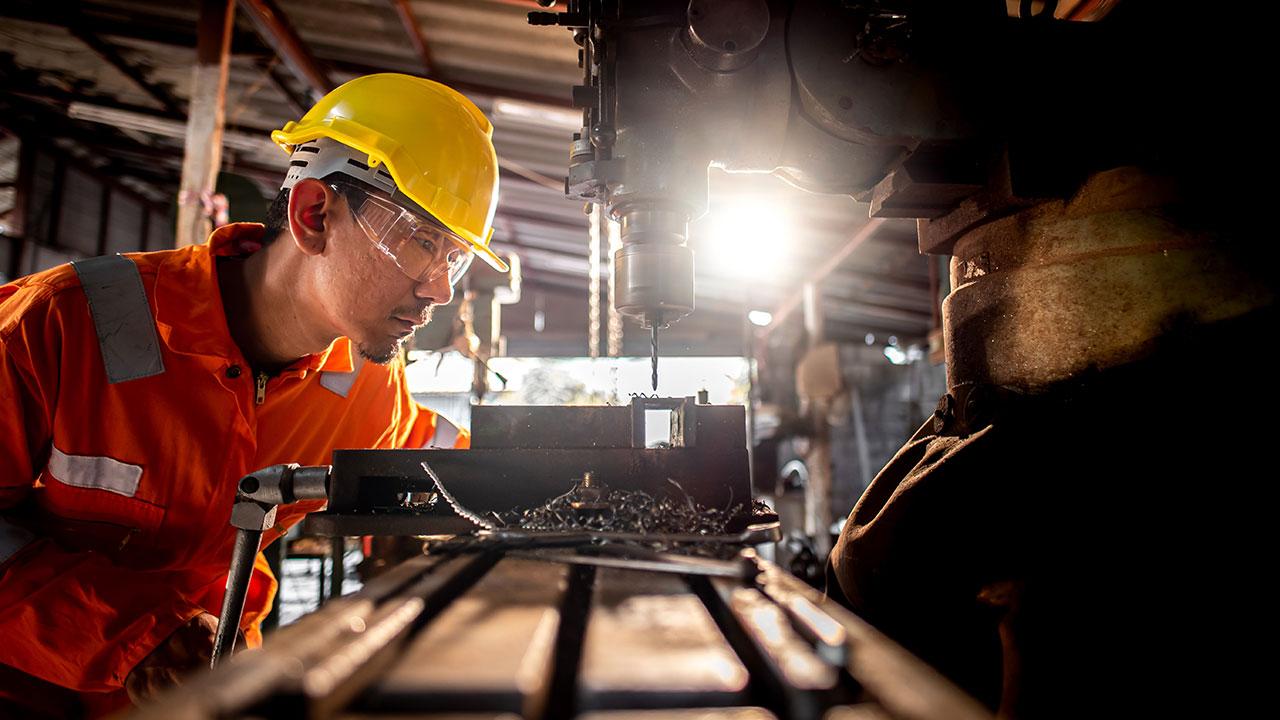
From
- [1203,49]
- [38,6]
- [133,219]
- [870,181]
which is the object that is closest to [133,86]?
[38,6]

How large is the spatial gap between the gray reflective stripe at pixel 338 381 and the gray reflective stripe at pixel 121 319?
0.40 m

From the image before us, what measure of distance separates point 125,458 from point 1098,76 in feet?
6.16

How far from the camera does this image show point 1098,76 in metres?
0.96

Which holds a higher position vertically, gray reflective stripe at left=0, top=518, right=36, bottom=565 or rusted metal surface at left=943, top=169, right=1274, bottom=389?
rusted metal surface at left=943, top=169, right=1274, bottom=389

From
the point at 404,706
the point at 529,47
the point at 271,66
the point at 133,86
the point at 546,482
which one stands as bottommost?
the point at 404,706

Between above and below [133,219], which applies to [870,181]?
below

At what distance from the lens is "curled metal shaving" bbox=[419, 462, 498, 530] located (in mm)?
1021

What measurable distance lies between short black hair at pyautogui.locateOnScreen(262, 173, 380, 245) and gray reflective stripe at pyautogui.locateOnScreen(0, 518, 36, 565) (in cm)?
83

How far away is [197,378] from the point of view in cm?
147

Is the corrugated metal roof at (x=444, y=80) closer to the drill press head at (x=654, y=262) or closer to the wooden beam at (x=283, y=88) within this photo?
the wooden beam at (x=283, y=88)

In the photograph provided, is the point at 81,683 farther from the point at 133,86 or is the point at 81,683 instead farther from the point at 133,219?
the point at 133,219

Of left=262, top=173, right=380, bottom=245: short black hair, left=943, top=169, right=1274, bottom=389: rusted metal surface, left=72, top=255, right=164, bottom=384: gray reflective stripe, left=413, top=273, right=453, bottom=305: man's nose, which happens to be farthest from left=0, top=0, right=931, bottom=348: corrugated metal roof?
left=943, top=169, right=1274, bottom=389: rusted metal surface

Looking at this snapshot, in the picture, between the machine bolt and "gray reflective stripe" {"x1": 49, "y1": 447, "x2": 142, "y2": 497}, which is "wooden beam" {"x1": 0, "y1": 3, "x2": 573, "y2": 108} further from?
the machine bolt

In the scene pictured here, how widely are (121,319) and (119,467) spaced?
306 millimetres
